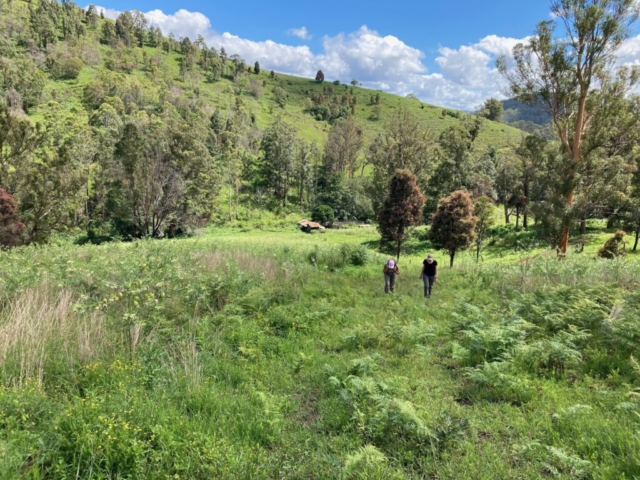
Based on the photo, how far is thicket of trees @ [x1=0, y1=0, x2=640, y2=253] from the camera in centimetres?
1833

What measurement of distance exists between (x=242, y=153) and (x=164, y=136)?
27421 millimetres

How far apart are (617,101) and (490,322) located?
1868 cm

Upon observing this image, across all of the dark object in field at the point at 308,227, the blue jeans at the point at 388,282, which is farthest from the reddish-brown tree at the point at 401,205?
the dark object in field at the point at 308,227

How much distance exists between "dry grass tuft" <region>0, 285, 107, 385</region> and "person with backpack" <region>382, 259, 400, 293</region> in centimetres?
778

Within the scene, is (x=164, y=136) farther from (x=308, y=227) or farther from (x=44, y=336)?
(x=44, y=336)

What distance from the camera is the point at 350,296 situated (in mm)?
9633

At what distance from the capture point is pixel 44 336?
4293 millimetres

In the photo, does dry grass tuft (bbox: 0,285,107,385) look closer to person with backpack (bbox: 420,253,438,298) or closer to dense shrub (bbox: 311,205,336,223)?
person with backpack (bbox: 420,253,438,298)

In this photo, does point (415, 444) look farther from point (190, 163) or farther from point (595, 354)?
point (190, 163)

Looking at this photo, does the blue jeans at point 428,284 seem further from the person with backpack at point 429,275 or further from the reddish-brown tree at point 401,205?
the reddish-brown tree at point 401,205

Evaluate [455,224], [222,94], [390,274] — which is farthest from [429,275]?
[222,94]

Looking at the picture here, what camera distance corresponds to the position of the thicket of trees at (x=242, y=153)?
18328 mm

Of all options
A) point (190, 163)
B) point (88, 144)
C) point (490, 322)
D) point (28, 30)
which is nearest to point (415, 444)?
point (490, 322)

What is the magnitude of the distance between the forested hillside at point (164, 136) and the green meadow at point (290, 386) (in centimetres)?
2223
